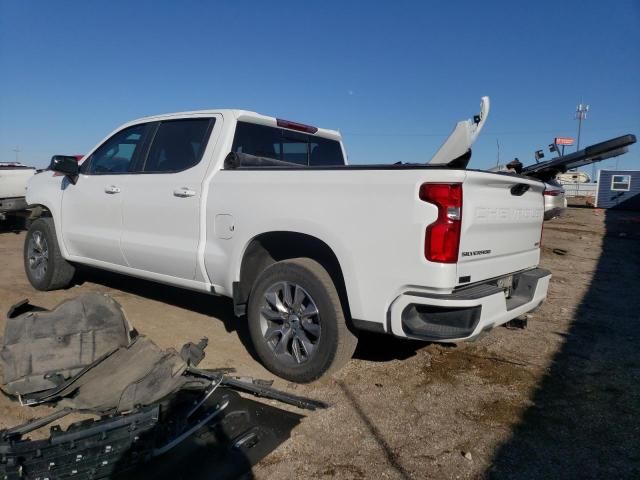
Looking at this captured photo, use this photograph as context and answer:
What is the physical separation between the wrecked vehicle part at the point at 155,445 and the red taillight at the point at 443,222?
133 centimetres

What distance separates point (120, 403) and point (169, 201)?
186cm

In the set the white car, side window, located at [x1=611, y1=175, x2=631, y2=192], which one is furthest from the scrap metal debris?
side window, located at [x1=611, y1=175, x2=631, y2=192]

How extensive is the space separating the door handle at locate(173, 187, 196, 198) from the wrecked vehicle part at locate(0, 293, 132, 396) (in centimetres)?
100

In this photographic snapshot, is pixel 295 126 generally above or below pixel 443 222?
above

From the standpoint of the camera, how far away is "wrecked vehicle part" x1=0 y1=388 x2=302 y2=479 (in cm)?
253

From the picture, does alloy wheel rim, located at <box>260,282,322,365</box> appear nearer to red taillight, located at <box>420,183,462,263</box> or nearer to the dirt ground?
the dirt ground

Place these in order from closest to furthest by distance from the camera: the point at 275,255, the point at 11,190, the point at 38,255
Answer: the point at 275,255, the point at 38,255, the point at 11,190

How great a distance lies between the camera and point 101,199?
5.23 m

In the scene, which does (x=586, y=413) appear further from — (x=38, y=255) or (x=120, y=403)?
(x=38, y=255)

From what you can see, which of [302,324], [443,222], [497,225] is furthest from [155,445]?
[497,225]

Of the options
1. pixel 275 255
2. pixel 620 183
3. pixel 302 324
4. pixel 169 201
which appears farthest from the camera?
pixel 620 183

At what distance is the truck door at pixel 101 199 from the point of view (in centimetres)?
510

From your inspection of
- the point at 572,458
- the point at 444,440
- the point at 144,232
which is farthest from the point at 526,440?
the point at 144,232

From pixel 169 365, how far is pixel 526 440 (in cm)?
229
